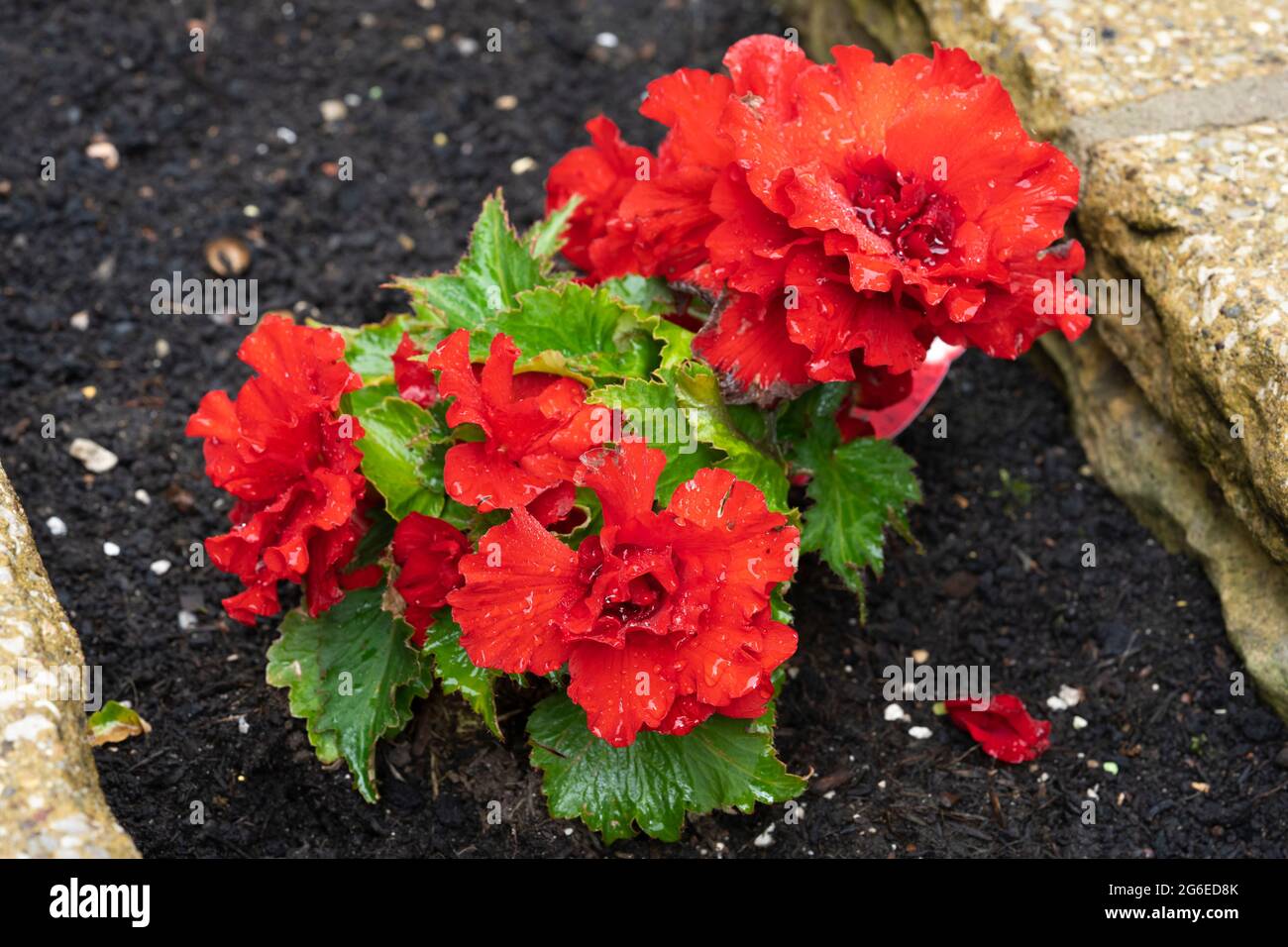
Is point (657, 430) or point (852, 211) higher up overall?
point (852, 211)

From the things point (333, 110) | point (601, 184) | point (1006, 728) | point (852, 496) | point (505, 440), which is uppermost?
point (333, 110)

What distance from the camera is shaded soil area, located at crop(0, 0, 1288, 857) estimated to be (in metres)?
2.56

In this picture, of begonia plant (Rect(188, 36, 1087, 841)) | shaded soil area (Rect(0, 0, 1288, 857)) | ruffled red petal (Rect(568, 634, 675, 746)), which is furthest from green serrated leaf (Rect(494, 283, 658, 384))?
shaded soil area (Rect(0, 0, 1288, 857))

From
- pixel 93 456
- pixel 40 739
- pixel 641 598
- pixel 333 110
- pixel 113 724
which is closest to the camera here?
pixel 40 739

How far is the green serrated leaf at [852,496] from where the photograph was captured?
2.44 m

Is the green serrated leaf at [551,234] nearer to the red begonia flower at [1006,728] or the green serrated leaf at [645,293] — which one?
the green serrated leaf at [645,293]

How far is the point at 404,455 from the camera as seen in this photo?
236 centimetres

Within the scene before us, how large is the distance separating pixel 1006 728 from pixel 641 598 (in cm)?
104

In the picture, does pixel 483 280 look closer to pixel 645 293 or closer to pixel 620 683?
pixel 645 293

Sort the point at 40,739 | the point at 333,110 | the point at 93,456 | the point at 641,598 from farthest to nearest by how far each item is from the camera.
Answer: the point at 333,110, the point at 93,456, the point at 641,598, the point at 40,739

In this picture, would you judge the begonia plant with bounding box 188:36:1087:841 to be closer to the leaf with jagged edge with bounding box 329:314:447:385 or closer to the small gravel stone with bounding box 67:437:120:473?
the leaf with jagged edge with bounding box 329:314:447:385

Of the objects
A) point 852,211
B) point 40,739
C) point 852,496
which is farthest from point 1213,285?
point 40,739

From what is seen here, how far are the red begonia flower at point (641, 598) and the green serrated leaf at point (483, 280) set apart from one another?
2.03ft
